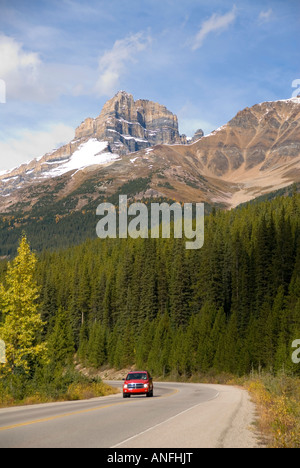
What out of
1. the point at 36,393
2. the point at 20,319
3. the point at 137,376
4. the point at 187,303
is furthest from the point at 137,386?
the point at 187,303

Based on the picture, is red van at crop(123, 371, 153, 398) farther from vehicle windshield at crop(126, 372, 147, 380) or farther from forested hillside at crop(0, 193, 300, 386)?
forested hillside at crop(0, 193, 300, 386)

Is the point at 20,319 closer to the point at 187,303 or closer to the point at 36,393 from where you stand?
the point at 36,393

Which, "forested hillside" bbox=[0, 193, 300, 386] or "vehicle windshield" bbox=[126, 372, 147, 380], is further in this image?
"forested hillside" bbox=[0, 193, 300, 386]

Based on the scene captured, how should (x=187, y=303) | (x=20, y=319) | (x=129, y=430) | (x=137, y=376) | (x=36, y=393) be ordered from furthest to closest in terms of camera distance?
(x=187, y=303), (x=20, y=319), (x=137, y=376), (x=36, y=393), (x=129, y=430)

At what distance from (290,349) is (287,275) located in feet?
118

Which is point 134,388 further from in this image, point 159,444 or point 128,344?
point 128,344

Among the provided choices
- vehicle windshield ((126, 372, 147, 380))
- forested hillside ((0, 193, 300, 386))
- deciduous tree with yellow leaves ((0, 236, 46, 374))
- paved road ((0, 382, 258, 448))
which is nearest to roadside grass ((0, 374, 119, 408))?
vehicle windshield ((126, 372, 147, 380))

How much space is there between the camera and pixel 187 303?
87562mm

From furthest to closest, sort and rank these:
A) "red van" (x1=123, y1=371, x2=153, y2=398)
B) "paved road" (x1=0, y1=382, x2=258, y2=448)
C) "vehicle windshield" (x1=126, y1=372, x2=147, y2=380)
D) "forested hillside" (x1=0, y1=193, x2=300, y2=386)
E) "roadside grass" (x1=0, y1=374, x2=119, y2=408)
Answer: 1. "forested hillside" (x1=0, y1=193, x2=300, y2=386)
2. "vehicle windshield" (x1=126, y1=372, x2=147, y2=380)
3. "red van" (x1=123, y1=371, x2=153, y2=398)
4. "roadside grass" (x1=0, y1=374, x2=119, y2=408)
5. "paved road" (x1=0, y1=382, x2=258, y2=448)

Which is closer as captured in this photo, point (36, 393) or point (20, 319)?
point (36, 393)

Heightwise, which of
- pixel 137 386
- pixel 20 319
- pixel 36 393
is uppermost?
pixel 20 319

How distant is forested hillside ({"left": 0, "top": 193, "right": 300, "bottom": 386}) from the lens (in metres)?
60.9

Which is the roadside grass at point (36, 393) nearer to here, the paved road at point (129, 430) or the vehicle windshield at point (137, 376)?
the vehicle windshield at point (137, 376)

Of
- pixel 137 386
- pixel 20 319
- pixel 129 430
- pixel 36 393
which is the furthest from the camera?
pixel 20 319
